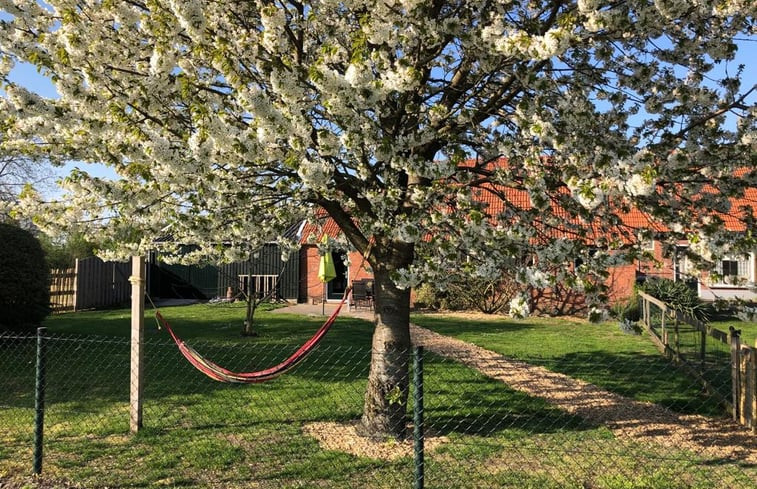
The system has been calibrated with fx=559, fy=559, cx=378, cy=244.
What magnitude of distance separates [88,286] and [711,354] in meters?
16.1

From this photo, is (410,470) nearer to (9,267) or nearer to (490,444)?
(490,444)

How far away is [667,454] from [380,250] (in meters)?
3.13

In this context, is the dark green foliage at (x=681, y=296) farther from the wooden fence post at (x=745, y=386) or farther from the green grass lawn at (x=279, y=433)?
the wooden fence post at (x=745, y=386)

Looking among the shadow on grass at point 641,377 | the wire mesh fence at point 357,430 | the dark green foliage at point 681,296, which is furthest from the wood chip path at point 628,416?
the dark green foliage at point 681,296

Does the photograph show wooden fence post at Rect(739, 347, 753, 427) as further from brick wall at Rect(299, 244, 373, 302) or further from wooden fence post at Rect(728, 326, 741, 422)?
brick wall at Rect(299, 244, 373, 302)

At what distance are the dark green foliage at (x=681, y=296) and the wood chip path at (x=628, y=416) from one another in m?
7.29

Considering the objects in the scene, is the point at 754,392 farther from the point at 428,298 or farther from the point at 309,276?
the point at 309,276

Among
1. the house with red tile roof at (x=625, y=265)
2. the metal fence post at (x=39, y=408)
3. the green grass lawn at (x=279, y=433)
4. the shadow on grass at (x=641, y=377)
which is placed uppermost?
the house with red tile roof at (x=625, y=265)

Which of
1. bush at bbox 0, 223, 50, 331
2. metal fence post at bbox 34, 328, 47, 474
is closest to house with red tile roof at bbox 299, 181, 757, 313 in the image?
Result: metal fence post at bbox 34, 328, 47, 474

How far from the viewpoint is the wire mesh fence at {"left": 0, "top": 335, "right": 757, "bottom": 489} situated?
4.37 meters

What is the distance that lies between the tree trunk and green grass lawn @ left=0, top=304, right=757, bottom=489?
0.52 metres

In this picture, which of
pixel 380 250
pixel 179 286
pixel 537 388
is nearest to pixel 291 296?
pixel 179 286

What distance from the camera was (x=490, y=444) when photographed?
5168mm

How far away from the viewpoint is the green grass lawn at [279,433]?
4340 millimetres
